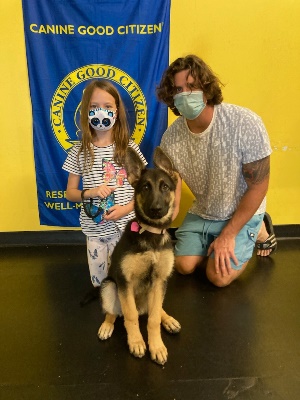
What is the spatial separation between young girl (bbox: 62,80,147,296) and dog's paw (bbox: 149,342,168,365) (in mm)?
1058

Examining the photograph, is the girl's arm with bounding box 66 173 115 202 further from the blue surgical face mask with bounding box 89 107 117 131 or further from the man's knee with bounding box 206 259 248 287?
the man's knee with bounding box 206 259 248 287

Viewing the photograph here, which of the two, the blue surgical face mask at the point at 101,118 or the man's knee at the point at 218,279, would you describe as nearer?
the blue surgical face mask at the point at 101,118

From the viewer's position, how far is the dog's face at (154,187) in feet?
6.83

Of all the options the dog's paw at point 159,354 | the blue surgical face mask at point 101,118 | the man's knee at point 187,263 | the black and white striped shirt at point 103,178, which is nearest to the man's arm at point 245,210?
the man's knee at point 187,263

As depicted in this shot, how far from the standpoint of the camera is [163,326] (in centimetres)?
248

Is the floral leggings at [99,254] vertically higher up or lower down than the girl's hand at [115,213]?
lower down

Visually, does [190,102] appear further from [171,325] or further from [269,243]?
[269,243]

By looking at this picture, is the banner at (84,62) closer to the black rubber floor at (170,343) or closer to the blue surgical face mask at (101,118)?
the blue surgical face mask at (101,118)

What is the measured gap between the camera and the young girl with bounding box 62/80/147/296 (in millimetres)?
2723

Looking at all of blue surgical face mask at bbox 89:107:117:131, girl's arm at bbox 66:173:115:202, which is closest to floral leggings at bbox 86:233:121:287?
girl's arm at bbox 66:173:115:202

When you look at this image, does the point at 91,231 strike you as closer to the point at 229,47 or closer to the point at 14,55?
the point at 14,55

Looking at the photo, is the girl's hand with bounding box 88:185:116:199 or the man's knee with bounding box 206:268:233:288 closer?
the girl's hand with bounding box 88:185:116:199

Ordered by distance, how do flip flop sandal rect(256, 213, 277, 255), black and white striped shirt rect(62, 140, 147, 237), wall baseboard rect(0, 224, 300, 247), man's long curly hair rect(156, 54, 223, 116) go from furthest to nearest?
wall baseboard rect(0, 224, 300, 247), flip flop sandal rect(256, 213, 277, 255), black and white striped shirt rect(62, 140, 147, 237), man's long curly hair rect(156, 54, 223, 116)

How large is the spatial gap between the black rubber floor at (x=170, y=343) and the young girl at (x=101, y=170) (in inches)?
22.1
